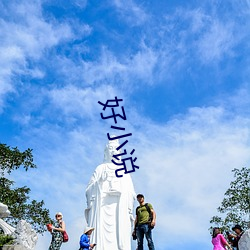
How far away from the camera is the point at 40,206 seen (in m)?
21.4

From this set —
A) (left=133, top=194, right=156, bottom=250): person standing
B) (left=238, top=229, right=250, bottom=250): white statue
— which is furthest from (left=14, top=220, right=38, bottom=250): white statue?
(left=238, top=229, right=250, bottom=250): white statue

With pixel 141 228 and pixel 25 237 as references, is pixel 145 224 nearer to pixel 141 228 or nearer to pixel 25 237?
pixel 141 228

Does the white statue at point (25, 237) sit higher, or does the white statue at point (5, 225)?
the white statue at point (5, 225)

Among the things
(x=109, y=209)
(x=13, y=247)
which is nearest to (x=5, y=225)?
(x=13, y=247)

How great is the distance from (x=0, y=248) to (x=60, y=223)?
172cm

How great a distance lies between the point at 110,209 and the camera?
16078mm

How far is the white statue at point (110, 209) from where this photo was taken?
51.3ft

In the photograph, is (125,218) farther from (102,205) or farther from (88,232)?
(88,232)

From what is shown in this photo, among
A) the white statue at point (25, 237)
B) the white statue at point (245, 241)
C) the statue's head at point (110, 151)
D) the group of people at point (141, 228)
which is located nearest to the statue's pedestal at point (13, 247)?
the white statue at point (25, 237)

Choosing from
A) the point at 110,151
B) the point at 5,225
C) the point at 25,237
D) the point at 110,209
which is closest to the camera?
the point at 25,237

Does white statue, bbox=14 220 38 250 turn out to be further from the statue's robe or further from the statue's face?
the statue's face

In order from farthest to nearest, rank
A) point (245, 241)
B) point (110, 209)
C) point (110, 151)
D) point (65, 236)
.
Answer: point (110, 151)
point (110, 209)
point (65, 236)
point (245, 241)


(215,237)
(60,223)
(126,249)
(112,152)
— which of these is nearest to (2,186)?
(112,152)

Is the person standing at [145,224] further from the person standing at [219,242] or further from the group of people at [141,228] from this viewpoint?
the person standing at [219,242]
